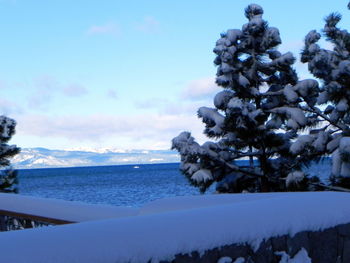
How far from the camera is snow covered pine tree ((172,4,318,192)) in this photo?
12.4 metres

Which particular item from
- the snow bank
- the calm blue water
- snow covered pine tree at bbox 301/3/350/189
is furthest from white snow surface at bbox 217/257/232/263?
the calm blue water

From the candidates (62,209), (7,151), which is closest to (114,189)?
(7,151)

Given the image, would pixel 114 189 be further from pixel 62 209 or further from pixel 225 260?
pixel 225 260

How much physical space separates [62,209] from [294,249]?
3143 mm

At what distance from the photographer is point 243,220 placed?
3.54 meters

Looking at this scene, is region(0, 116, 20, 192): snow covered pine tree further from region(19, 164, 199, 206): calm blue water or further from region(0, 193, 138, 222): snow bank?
region(19, 164, 199, 206): calm blue water

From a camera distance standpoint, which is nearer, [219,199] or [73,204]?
[219,199]

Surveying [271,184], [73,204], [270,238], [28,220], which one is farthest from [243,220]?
[271,184]

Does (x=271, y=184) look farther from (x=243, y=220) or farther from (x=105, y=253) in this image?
(x=105, y=253)

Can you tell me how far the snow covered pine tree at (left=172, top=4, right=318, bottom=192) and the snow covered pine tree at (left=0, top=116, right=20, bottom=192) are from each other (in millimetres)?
7705

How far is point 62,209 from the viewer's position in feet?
20.1

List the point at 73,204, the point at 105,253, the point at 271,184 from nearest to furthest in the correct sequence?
the point at 105,253
the point at 73,204
the point at 271,184

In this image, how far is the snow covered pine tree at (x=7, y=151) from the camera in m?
17.8

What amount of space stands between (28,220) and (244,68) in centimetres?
798
